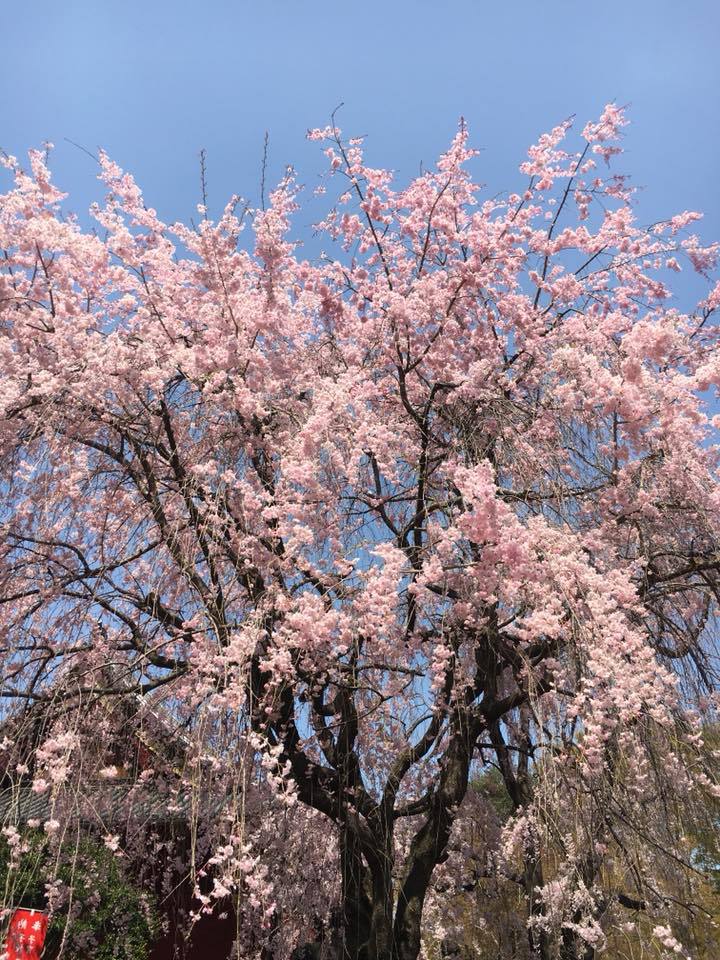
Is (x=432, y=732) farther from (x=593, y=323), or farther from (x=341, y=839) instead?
(x=593, y=323)

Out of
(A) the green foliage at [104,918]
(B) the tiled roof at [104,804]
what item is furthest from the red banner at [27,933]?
(A) the green foliage at [104,918]

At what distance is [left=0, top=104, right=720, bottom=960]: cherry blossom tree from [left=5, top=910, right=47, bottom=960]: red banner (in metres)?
1.39

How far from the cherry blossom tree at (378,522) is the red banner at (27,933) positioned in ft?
4.55

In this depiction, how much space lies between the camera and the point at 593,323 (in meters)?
5.38

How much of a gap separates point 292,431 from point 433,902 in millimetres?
5251

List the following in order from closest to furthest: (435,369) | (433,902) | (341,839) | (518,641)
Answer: (518,641) → (341,839) → (435,369) → (433,902)

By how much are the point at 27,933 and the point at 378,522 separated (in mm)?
3162

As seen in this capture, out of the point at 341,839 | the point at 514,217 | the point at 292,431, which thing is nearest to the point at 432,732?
the point at 341,839

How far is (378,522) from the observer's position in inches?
191

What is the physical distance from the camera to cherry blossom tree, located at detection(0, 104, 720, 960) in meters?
3.82

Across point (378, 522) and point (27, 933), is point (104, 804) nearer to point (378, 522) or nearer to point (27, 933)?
point (27, 933)

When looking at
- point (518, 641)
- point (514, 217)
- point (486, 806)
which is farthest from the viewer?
point (486, 806)

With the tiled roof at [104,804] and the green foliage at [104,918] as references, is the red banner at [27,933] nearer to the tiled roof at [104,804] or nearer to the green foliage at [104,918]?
the tiled roof at [104,804]

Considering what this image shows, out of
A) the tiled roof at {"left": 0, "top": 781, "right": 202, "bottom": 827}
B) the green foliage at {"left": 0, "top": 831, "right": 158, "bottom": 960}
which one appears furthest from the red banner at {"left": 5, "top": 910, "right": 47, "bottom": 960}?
the green foliage at {"left": 0, "top": 831, "right": 158, "bottom": 960}
